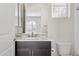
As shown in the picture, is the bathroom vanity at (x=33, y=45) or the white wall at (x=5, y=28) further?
the bathroom vanity at (x=33, y=45)

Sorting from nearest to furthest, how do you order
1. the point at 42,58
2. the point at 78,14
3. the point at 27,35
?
1. the point at 42,58
2. the point at 78,14
3. the point at 27,35

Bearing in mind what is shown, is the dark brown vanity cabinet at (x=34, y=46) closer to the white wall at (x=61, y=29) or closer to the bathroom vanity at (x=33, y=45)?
the bathroom vanity at (x=33, y=45)

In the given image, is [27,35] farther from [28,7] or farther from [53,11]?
[53,11]

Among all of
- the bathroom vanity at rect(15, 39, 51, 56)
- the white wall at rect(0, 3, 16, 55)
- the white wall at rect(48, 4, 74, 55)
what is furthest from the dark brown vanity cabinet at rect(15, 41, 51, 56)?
the white wall at rect(0, 3, 16, 55)

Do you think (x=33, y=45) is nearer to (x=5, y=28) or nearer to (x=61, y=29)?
(x=61, y=29)

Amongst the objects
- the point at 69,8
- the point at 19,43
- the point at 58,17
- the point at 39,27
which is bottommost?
the point at 19,43

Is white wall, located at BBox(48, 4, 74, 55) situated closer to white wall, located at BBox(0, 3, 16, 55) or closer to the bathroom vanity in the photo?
the bathroom vanity

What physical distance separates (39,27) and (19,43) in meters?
0.54

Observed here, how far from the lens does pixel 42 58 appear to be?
86 cm

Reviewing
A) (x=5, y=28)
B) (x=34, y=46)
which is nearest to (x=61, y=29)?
(x=34, y=46)

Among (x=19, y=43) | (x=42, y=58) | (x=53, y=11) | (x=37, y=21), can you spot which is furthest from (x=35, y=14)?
(x=42, y=58)

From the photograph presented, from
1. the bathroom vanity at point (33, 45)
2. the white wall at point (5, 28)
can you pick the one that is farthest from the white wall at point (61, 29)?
the white wall at point (5, 28)

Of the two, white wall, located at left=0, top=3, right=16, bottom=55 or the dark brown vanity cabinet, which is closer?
white wall, located at left=0, top=3, right=16, bottom=55

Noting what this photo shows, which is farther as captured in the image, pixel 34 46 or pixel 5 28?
pixel 34 46
